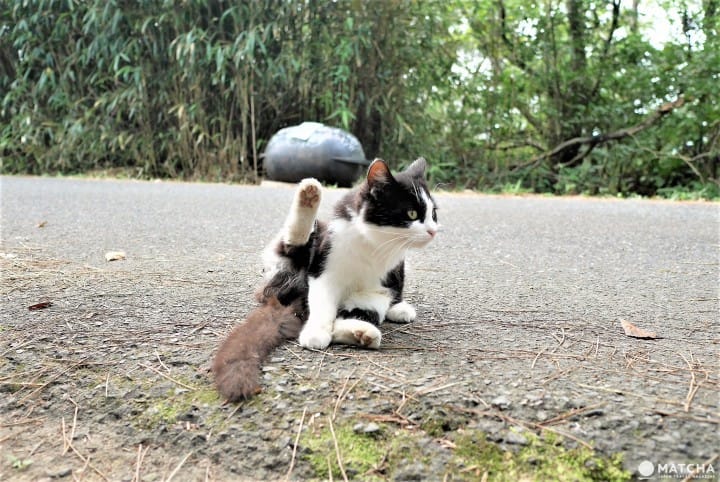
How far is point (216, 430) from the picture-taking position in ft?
3.79

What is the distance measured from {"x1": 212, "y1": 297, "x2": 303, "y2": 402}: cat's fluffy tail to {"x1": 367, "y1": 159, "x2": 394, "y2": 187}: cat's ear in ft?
1.37

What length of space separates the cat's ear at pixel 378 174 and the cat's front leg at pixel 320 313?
0.30 m


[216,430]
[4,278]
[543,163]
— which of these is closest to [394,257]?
[216,430]

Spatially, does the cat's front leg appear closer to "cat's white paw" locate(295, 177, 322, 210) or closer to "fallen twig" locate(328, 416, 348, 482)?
"cat's white paw" locate(295, 177, 322, 210)

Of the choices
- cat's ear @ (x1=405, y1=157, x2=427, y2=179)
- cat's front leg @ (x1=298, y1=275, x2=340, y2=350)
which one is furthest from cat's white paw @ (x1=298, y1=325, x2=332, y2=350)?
cat's ear @ (x1=405, y1=157, x2=427, y2=179)

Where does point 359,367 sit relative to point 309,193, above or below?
below

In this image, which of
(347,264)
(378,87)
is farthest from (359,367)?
(378,87)

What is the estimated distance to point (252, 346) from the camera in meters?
1.37

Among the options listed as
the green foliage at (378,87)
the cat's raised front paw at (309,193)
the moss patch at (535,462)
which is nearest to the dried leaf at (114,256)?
the cat's raised front paw at (309,193)

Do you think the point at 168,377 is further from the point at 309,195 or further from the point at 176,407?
the point at 309,195

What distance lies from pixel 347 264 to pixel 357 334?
0.78ft

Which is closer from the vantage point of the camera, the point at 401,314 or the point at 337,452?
the point at 337,452

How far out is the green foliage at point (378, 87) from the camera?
7160mm

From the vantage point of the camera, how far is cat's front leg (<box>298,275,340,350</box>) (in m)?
1.48
